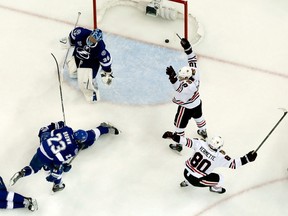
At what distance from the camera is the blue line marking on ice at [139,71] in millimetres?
5402

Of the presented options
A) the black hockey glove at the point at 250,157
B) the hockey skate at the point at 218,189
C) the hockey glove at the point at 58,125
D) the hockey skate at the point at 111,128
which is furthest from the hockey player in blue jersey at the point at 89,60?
the black hockey glove at the point at 250,157

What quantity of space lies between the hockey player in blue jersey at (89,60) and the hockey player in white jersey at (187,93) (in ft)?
2.46

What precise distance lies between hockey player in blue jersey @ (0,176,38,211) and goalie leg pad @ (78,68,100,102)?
1.22m

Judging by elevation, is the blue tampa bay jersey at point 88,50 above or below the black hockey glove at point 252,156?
above

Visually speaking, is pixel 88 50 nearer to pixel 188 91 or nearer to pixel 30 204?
pixel 188 91

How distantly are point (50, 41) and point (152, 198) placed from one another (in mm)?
2217

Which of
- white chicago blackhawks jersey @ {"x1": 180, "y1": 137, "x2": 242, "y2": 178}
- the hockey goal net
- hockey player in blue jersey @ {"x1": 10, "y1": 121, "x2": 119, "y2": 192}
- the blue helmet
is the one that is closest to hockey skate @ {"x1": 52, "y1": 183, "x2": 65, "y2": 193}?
hockey player in blue jersey @ {"x1": 10, "y1": 121, "x2": 119, "y2": 192}

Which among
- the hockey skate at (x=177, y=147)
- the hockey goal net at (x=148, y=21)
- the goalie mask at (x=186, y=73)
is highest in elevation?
the goalie mask at (x=186, y=73)

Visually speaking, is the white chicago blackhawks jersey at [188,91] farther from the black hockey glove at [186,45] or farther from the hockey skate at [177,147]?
the hockey skate at [177,147]

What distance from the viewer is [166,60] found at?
5762 millimetres

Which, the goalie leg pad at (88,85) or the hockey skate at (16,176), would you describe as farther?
the goalie leg pad at (88,85)

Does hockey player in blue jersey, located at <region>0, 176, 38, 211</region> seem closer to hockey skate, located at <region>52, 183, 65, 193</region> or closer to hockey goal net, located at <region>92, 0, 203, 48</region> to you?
hockey skate, located at <region>52, 183, 65, 193</region>

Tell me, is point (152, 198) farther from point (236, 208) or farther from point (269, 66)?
point (269, 66)

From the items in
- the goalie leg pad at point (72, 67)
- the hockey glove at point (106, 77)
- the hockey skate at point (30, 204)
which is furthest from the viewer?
the goalie leg pad at point (72, 67)
